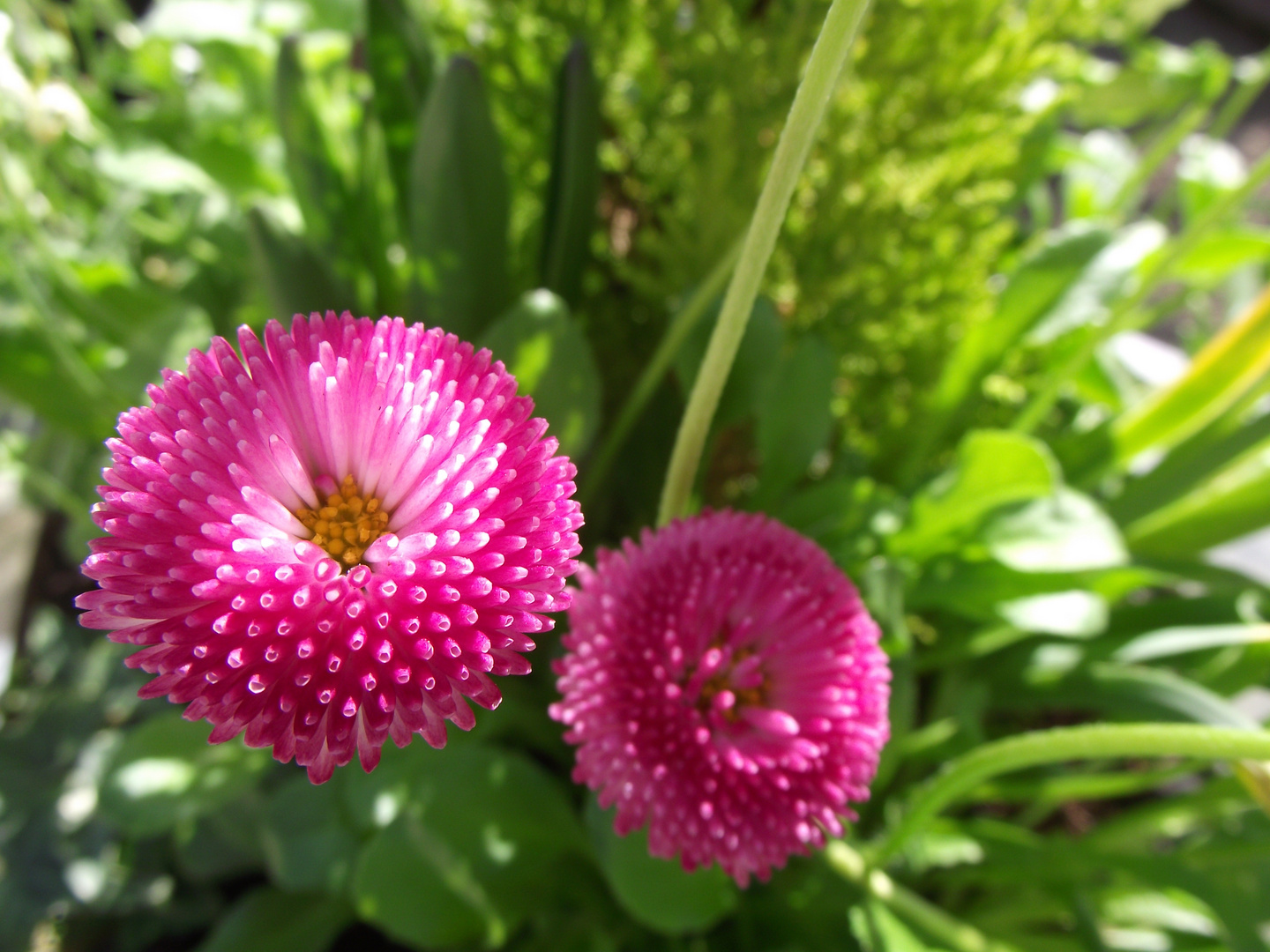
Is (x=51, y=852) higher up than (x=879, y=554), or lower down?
lower down

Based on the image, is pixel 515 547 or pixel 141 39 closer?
pixel 515 547

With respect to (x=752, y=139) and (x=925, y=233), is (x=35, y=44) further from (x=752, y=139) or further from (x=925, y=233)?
(x=925, y=233)

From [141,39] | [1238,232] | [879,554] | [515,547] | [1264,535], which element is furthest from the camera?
[1264,535]

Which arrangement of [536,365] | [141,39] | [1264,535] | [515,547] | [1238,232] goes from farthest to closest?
[1264,535] → [141,39] → [1238,232] → [536,365] → [515,547]

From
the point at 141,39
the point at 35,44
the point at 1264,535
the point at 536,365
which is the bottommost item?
the point at 536,365

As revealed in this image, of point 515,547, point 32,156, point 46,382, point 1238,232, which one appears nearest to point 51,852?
point 46,382

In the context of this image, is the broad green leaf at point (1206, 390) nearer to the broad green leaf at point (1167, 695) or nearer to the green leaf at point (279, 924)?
the broad green leaf at point (1167, 695)

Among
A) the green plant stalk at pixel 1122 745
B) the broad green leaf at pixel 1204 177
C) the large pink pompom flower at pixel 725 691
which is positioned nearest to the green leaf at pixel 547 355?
the large pink pompom flower at pixel 725 691
